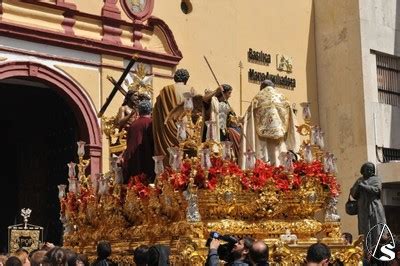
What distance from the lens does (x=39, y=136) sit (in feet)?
53.3

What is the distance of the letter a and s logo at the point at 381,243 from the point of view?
8.34 metres

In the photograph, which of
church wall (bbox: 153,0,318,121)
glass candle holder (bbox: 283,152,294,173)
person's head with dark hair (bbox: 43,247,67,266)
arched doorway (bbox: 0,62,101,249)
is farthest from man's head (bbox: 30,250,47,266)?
church wall (bbox: 153,0,318,121)

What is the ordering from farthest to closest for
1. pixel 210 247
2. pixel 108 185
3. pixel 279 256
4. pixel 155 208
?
pixel 108 185 < pixel 155 208 < pixel 279 256 < pixel 210 247

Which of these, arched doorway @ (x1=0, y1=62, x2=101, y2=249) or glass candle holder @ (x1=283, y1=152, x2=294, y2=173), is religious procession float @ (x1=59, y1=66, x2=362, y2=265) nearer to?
glass candle holder @ (x1=283, y1=152, x2=294, y2=173)

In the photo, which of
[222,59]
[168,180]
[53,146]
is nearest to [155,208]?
[168,180]

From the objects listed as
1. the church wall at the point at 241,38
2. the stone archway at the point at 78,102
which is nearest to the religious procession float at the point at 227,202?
the stone archway at the point at 78,102

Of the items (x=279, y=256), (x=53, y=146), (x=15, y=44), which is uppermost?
(x=15, y=44)

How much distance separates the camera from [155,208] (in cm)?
845

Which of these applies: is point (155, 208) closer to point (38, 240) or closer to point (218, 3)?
point (38, 240)

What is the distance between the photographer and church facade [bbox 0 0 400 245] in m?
14.5

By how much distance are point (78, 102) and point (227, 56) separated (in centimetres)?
405

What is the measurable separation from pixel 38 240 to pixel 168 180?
556 centimetres

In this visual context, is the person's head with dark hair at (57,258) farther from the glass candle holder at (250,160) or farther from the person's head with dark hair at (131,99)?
the person's head with dark hair at (131,99)

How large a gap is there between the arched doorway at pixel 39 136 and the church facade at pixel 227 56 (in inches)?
A: 1.4
